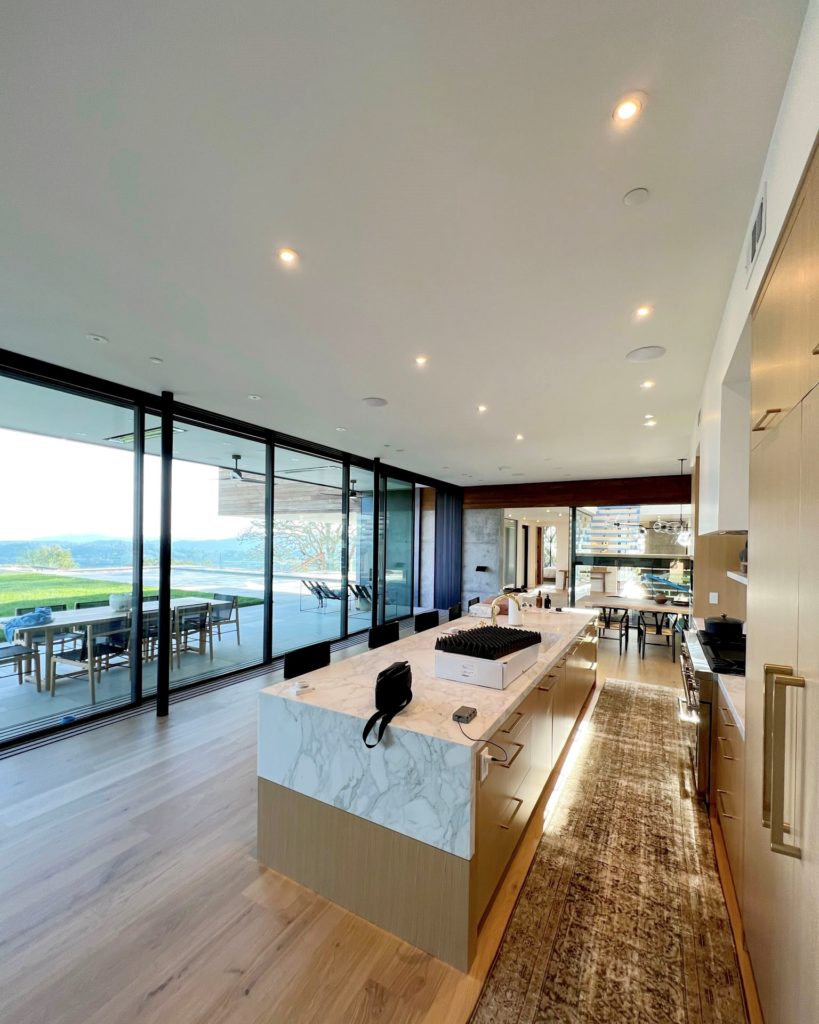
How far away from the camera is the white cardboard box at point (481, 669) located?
2.13 metres

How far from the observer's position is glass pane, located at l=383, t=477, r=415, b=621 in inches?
322

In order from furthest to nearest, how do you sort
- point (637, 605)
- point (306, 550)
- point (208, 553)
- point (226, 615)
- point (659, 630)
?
point (659, 630) < point (637, 605) < point (306, 550) < point (226, 615) < point (208, 553)

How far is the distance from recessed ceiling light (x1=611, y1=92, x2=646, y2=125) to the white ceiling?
0.03 metres

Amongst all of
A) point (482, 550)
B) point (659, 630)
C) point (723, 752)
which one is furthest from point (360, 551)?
point (723, 752)

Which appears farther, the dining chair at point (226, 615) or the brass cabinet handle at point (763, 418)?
the dining chair at point (226, 615)

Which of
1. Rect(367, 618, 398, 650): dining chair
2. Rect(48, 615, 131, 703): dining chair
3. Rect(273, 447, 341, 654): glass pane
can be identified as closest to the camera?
Rect(367, 618, 398, 650): dining chair

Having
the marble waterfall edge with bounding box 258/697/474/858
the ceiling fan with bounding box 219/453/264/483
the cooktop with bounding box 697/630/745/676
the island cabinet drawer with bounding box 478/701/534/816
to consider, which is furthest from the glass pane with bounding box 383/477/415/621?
the marble waterfall edge with bounding box 258/697/474/858

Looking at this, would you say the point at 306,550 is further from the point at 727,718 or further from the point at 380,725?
the point at 727,718

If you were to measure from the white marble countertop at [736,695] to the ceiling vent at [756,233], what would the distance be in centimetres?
187

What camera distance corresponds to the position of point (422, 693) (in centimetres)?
212

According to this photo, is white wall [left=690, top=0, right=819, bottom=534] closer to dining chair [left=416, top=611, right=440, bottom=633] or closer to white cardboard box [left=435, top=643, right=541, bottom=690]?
white cardboard box [left=435, top=643, right=541, bottom=690]

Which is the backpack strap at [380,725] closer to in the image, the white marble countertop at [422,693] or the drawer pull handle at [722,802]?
the white marble countertop at [422,693]

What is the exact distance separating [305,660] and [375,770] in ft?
3.91

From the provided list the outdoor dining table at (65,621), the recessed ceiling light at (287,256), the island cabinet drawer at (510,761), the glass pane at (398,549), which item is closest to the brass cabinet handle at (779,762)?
the island cabinet drawer at (510,761)
